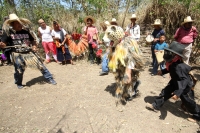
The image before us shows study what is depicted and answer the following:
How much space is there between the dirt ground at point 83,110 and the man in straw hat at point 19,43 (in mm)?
749

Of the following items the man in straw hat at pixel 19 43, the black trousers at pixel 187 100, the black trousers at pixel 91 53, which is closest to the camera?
the black trousers at pixel 187 100

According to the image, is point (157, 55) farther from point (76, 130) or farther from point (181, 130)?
point (76, 130)

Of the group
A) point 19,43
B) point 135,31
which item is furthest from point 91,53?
point 19,43

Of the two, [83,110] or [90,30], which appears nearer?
[83,110]

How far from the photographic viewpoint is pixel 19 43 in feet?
13.5

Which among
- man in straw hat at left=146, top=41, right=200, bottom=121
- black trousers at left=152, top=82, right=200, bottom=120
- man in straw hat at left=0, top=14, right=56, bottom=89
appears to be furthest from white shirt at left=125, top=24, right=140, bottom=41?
man in straw hat at left=0, top=14, right=56, bottom=89

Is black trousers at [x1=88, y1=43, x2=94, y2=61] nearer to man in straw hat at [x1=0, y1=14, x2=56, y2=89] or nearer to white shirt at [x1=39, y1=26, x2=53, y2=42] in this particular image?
white shirt at [x1=39, y1=26, x2=53, y2=42]

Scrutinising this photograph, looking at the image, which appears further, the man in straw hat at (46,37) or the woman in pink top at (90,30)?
the man in straw hat at (46,37)

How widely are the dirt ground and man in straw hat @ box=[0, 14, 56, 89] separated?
75 centimetres

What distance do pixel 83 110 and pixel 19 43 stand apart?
2.49 meters

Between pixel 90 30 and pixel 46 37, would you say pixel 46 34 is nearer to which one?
pixel 46 37

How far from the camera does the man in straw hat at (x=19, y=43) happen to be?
3.92m

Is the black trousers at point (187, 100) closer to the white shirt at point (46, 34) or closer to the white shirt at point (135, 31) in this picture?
the white shirt at point (135, 31)

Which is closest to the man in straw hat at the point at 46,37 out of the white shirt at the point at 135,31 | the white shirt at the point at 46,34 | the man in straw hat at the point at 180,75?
the white shirt at the point at 46,34
